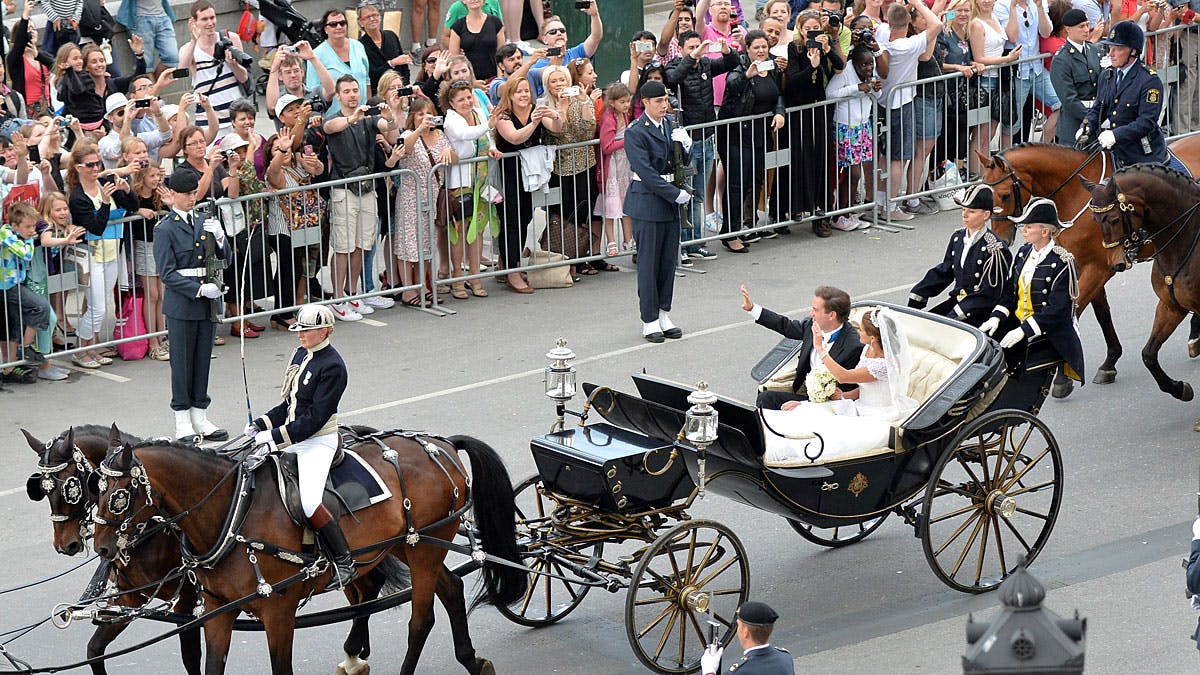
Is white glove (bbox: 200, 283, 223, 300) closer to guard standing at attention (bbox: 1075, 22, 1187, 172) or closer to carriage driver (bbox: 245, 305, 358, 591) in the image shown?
carriage driver (bbox: 245, 305, 358, 591)

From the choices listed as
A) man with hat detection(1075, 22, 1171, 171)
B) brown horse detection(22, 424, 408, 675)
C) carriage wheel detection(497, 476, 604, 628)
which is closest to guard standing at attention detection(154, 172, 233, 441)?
carriage wheel detection(497, 476, 604, 628)

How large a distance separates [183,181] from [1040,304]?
17.8 feet

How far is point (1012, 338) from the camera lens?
33.1 feet

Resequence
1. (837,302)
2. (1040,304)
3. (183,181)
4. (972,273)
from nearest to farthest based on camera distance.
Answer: (837,302)
(1040,304)
(972,273)
(183,181)

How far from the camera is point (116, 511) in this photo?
735cm

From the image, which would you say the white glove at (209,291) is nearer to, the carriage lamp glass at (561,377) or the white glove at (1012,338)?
the carriage lamp glass at (561,377)

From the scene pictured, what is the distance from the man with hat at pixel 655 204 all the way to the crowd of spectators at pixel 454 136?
146 cm

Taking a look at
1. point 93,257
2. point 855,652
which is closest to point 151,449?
point 855,652

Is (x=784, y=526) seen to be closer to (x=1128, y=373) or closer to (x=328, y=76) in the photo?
(x=1128, y=373)

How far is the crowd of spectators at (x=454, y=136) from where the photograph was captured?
13.6 metres

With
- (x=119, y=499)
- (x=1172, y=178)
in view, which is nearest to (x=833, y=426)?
(x=119, y=499)

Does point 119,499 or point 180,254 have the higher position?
point 180,254

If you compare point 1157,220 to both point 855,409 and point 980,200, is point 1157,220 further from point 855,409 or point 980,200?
point 855,409

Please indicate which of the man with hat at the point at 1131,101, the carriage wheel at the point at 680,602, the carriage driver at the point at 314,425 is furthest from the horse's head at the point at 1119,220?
the carriage driver at the point at 314,425
